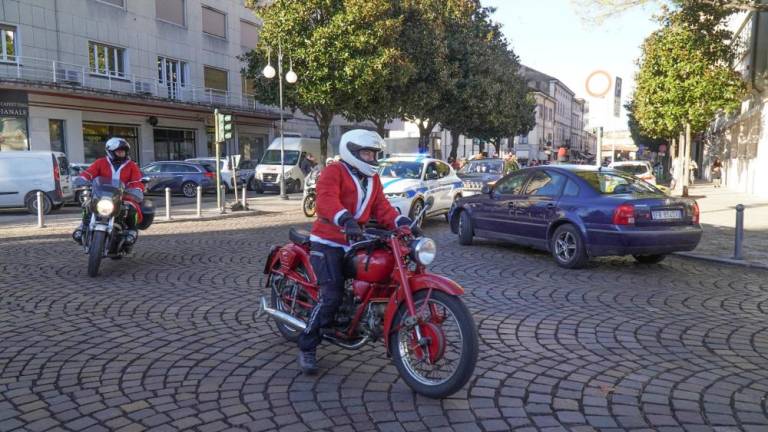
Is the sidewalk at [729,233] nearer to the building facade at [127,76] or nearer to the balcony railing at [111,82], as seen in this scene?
the building facade at [127,76]

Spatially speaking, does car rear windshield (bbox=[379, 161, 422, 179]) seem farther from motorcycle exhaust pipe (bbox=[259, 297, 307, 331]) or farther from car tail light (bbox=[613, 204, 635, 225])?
motorcycle exhaust pipe (bbox=[259, 297, 307, 331])

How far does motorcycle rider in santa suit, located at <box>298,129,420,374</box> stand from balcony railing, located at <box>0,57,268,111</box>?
23.5 metres

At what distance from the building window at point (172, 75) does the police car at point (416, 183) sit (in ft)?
66.6

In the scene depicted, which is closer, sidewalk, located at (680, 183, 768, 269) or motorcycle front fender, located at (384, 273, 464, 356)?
motorcycle front fender, located at (384, 273, 464, 356)

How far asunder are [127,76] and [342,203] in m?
27.6

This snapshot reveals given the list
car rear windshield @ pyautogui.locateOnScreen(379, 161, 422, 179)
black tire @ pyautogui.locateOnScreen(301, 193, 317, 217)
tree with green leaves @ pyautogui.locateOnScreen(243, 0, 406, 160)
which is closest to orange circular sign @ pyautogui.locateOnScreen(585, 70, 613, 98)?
car rear windshield @ pyautogui.locateOnScreen(379, 161, 422, 179)

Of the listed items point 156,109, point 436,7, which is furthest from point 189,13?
point 436,7

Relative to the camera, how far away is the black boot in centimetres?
402

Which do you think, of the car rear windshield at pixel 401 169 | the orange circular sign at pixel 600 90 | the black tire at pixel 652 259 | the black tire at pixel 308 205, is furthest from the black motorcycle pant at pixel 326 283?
the black tire at pixel 308 205

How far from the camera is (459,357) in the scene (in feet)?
11.4

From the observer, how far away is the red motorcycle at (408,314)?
3.51m

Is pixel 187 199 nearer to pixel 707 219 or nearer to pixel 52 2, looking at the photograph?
pixel 52 2

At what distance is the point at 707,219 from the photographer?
14422 millimetres

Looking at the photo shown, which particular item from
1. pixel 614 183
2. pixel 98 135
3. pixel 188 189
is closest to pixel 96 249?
pixel 614 183
